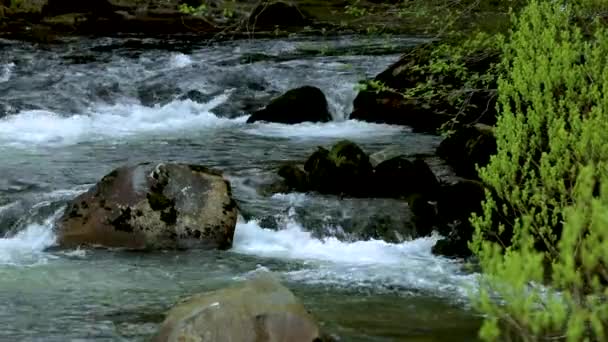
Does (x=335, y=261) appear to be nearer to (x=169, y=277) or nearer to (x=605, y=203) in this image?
(x=169, y=277)

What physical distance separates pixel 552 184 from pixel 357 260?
4626 mm

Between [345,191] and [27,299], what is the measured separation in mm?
4248

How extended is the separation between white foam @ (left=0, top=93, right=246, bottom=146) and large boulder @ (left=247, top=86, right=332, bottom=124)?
0.54m

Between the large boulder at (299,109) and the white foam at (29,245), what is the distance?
6.37 meters

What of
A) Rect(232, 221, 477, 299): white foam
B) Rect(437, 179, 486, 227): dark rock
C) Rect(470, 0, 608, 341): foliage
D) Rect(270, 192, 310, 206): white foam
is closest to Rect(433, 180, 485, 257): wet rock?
Rect(437, 179, 486, 227): dark rock

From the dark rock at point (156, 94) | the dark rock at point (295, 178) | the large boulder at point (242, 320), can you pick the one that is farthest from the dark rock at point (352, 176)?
the dark rock at point (156, 94)

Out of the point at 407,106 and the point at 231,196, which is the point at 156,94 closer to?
the point at 407,106

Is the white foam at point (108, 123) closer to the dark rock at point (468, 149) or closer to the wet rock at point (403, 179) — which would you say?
the dark rock at point (468, 149)

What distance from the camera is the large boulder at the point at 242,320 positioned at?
606cm

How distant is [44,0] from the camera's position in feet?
94.8

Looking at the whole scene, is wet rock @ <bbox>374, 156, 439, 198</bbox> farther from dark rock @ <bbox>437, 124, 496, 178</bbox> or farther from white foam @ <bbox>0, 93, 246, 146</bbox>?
white foam @ <bbox>0, 93, 246, 146</bbox>

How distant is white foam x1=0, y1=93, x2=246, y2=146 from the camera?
14883mm

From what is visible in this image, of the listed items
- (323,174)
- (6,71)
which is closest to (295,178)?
(323,174)

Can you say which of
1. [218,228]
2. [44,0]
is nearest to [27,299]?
[218,228]
